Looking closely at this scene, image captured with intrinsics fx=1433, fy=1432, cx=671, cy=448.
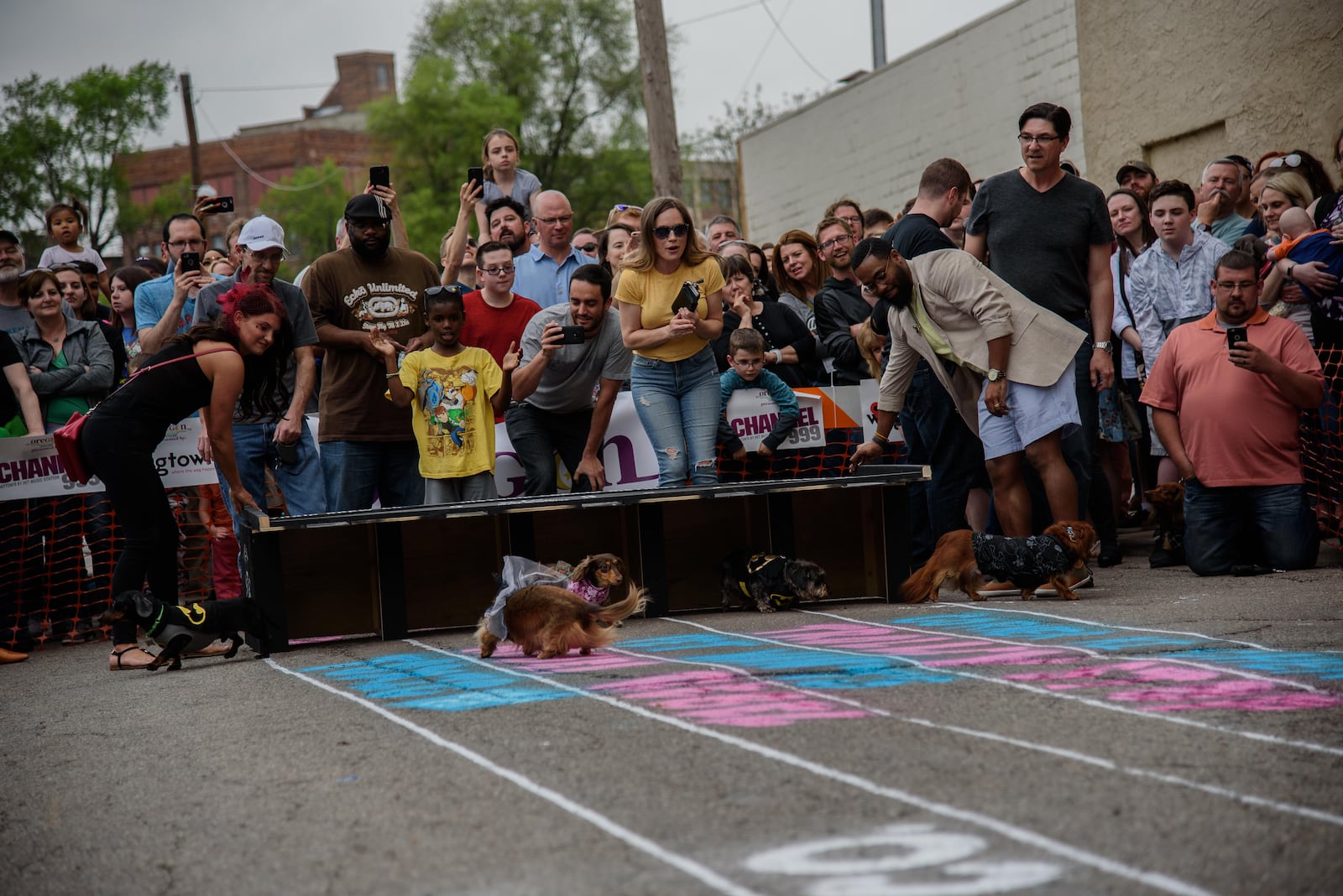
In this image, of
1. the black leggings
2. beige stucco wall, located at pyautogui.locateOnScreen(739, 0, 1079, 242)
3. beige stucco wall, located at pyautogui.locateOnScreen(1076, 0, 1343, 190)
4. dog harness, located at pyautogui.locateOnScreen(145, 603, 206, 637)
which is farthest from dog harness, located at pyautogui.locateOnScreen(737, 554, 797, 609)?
beige stucco wall, located at pyautogui.locateOnScreen(739, 0, 1079, 242)

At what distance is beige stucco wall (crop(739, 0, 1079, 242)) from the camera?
17344 millimetres

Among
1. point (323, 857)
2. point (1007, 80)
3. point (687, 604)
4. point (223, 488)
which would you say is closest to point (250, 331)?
point (223, 488)

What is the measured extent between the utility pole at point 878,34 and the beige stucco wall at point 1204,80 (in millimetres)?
9101

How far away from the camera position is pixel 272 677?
652 centimetres

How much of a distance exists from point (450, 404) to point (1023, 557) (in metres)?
3.26

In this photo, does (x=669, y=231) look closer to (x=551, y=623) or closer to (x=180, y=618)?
(x=551, y=623)

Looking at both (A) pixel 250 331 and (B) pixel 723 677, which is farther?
(A) pixel 250 331

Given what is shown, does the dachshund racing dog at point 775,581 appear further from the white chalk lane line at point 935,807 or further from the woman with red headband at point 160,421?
the woman with red headband at point 160,421

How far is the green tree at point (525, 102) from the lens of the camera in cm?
5400

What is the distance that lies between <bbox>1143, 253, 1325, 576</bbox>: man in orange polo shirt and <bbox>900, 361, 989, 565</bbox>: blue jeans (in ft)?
3.74

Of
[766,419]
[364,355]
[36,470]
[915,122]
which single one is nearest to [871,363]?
[766,419]

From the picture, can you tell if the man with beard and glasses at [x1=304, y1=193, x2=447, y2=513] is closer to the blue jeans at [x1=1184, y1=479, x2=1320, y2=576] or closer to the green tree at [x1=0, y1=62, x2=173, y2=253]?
the blue jeans at [x1=1184, y1=479, x2=1320, y2=576]

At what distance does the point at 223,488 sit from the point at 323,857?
526cm

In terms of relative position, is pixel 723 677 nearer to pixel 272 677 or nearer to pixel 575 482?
pixel 272 677
